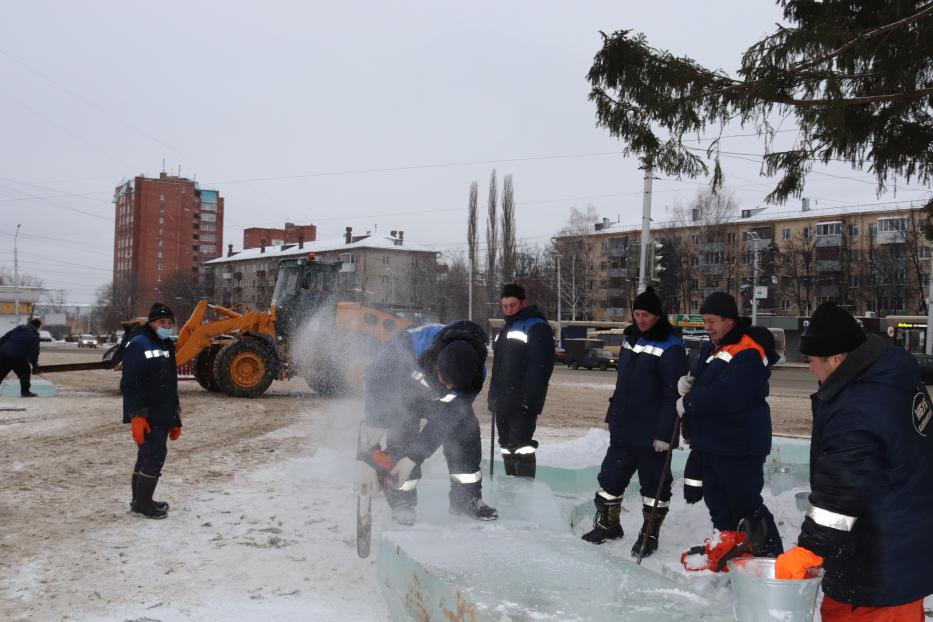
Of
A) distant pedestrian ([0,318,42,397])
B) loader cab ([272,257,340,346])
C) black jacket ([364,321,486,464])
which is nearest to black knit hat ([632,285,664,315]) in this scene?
black jacket ([364,321,486,464])

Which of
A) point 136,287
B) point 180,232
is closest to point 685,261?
point 136,287

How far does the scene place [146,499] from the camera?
5488mm

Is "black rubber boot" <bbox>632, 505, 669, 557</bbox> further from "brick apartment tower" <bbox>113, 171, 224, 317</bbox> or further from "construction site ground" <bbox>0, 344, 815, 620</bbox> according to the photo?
"brick apartment tower" <bbox>113, 171, 224, 317</bbox>

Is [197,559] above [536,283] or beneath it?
beneath

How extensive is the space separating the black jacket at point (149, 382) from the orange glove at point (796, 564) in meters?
4.58

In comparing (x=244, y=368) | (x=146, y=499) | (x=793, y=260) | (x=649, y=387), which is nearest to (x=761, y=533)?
(x=649, y=387)

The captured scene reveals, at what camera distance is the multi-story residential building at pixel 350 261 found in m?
52.1

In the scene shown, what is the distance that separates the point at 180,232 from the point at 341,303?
85.5 metres

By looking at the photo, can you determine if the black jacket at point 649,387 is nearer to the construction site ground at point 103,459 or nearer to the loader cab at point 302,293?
→ the construction site ground at point 103,459

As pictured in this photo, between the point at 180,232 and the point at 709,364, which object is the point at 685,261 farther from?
the point at 180,232

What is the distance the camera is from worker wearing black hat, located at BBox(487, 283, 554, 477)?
5551mm

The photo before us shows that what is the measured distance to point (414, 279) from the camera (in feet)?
179

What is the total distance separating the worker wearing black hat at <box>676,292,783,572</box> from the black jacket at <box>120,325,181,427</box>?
12.4 feet

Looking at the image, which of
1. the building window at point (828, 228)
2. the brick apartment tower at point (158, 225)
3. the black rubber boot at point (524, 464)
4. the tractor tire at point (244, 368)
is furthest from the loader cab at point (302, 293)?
the brick apartment tower at point (158, 225)
